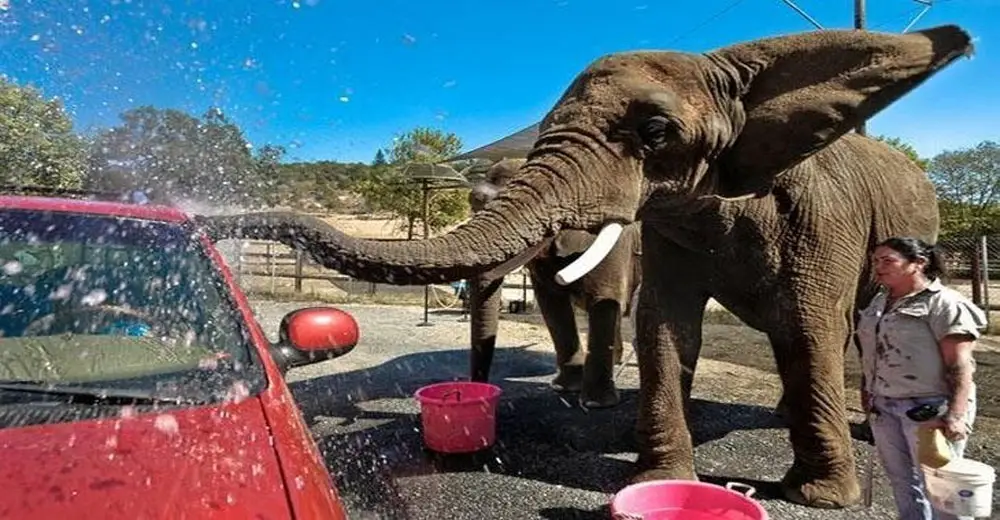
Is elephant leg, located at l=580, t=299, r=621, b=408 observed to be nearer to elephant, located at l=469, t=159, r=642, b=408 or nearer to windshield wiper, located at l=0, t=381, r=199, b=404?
elephant, located at l=469, t=159, r=642, b=408

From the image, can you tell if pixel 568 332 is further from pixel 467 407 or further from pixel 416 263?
pixel 416 263

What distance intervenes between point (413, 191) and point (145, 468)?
2563cm

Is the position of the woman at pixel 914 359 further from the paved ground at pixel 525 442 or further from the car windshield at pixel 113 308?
the car windshield at pixel 113 308

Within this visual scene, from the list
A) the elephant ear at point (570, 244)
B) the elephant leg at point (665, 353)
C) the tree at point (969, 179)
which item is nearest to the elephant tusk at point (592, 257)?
the elephant leg at point (665, 353)

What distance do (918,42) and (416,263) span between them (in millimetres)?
2655

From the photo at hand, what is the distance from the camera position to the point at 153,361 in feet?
7.62

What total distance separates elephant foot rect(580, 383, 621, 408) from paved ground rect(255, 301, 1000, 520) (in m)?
0.09

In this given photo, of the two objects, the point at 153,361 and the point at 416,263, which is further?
the point at 416,263

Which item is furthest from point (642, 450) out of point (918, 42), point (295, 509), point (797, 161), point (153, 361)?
point (295, 509)

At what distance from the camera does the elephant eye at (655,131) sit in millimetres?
3439

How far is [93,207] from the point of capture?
2.80 m

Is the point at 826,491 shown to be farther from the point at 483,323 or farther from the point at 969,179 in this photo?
the point at 969,179

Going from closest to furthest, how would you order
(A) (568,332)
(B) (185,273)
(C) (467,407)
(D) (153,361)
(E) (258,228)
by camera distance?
1. (D) (153,361)
2. (E) (258,228)
3. (B) (185,273)
4. (C) (467,407)
5. (A) (568,332)

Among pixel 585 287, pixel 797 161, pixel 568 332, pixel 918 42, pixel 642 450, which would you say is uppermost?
pixel 918 42
